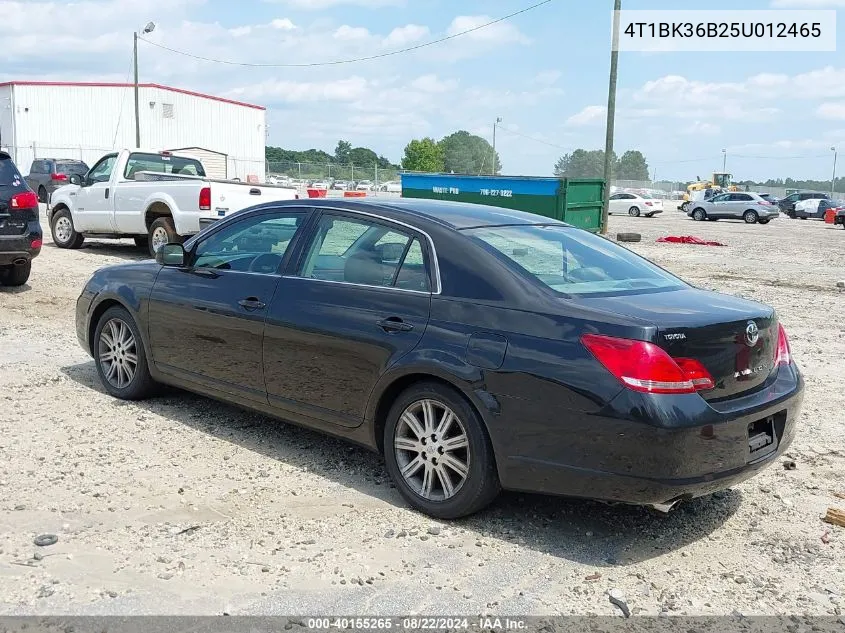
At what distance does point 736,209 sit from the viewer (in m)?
45.5

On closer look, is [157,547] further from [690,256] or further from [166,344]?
[690,256]

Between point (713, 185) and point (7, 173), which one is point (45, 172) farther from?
point (713, 185)

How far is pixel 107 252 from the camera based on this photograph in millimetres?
16172

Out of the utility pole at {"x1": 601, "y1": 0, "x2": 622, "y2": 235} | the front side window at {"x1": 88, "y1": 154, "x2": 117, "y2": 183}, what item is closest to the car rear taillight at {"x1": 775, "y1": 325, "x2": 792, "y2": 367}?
the front side window at {"x1": 88, "y1": 154, "x2": 117, "y2": 183}

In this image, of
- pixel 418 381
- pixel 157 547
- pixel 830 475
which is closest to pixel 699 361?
pixel 418 381

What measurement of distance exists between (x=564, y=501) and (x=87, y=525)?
8.04 ft

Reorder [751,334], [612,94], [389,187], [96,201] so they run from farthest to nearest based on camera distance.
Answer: [389,187] → [612,94] → [96,201] → [751,334]

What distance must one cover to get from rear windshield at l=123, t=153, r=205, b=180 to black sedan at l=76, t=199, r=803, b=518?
402 inches

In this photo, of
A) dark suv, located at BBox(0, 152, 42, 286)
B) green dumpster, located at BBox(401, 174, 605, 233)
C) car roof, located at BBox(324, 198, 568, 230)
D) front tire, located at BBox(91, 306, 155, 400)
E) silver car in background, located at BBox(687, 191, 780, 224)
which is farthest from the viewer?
silver car in background, located at BBox(687, 191, 780, 224)

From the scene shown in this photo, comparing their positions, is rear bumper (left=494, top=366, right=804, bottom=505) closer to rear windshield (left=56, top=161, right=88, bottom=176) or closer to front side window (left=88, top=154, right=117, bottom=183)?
front side window (left=88, top=154, right=117, bottom=183)

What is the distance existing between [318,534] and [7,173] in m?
8.32

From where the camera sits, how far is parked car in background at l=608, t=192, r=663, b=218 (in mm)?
48656

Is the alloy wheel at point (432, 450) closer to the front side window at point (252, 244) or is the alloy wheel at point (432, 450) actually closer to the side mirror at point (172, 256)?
the front side window at point (252, 244)

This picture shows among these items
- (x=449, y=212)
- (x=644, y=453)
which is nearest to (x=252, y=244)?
(x=449, y=212)
